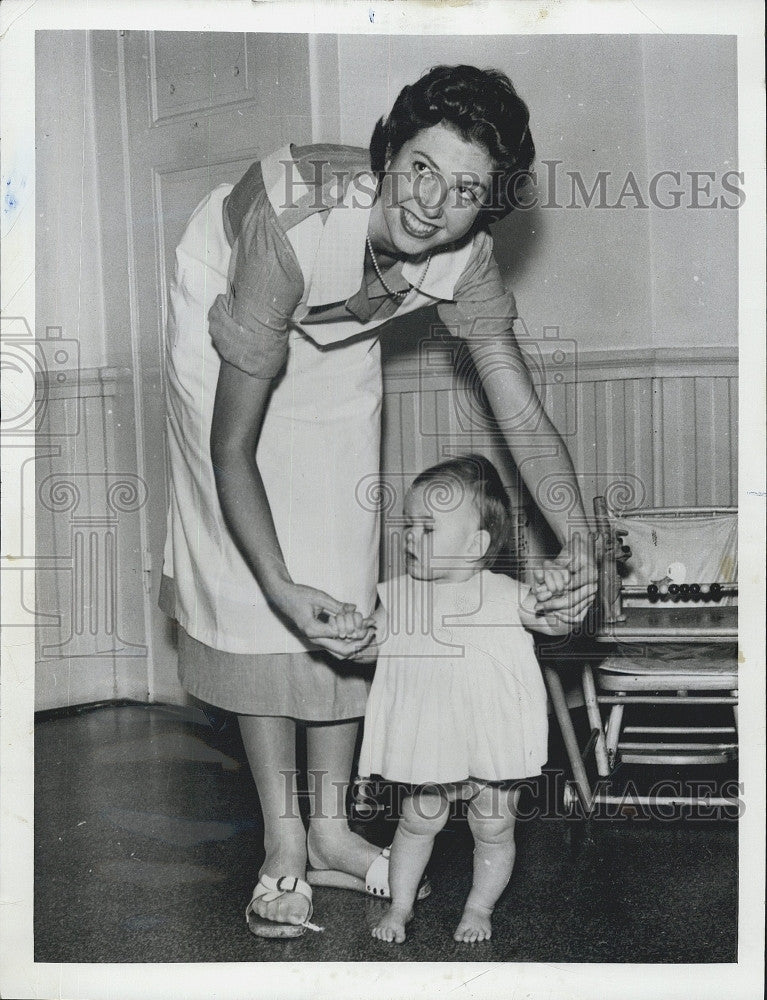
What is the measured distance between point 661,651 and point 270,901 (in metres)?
0.75

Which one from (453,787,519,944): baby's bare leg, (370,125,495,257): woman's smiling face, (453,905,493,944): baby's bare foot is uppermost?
(370,125,495,257): woman's smiling face

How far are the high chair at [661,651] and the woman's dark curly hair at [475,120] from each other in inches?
20.9

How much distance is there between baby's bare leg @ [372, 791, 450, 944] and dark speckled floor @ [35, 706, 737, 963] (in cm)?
2

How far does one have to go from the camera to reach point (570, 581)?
143cm

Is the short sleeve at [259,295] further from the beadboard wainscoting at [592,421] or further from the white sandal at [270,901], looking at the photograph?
the white sandal at [270,901]

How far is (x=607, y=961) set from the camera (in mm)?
A: 1430

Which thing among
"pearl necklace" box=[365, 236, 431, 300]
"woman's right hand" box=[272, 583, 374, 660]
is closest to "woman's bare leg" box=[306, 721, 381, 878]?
"woman's right hand" box=[272, 583, 374, 660]

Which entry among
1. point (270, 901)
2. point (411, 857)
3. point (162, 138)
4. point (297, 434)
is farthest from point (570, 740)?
point (162, 138)

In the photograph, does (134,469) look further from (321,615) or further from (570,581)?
(570,581)

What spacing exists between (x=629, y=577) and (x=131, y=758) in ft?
2.90

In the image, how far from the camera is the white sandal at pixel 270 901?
1.44 metres

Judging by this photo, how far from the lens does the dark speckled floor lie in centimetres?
143

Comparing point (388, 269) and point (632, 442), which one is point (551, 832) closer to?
point (632, 442)

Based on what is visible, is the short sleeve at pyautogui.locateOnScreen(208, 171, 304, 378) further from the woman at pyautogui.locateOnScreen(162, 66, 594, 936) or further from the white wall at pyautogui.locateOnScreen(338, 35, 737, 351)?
the white wall at pyautogui.locateOnScreen(338, 35, 737, 351)
